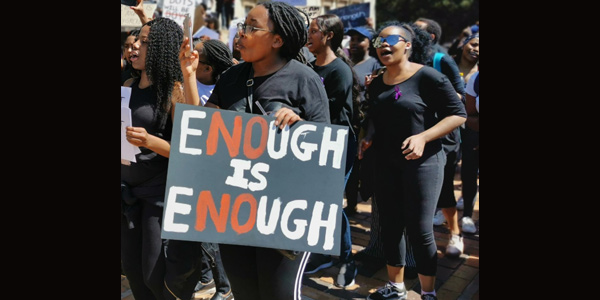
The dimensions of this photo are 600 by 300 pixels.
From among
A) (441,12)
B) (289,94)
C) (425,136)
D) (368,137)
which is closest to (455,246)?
(368,137)

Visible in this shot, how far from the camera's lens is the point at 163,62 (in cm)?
263

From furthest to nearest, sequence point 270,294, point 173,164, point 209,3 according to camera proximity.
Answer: point 209,3, point 270,294, point 173,164

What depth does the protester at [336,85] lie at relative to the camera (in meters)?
3.61

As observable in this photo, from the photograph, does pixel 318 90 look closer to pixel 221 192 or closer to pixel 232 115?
pixel 232 115

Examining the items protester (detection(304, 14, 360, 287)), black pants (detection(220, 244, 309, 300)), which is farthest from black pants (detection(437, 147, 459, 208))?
black pants (detection(220, 244, 309, 300))

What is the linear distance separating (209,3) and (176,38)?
15427 millimetres

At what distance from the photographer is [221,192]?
214 cm

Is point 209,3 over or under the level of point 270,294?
over

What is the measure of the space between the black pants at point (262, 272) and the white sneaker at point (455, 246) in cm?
227

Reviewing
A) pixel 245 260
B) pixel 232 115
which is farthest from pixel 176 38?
pixel 245 260

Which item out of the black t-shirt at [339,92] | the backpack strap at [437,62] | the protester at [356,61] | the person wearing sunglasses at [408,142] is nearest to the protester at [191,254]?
the black t-shirt at [339,92]

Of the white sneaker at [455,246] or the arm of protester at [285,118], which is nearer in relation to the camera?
the arm of protester at [285,118]

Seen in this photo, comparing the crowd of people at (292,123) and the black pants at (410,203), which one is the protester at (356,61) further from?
the black pants at (410,203)

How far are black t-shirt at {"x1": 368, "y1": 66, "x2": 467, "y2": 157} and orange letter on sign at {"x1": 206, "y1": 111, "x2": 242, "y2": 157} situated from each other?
1341 mm
